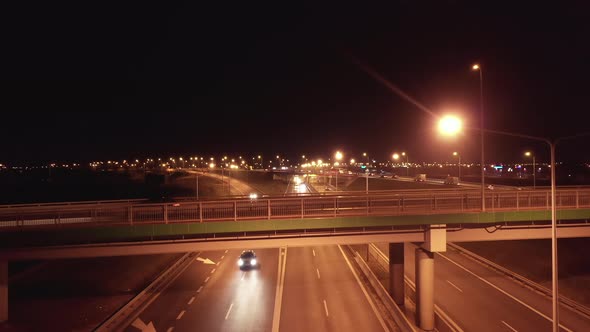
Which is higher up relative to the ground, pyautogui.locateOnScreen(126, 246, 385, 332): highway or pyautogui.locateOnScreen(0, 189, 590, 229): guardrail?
pyautogui.locateOnScreen(0, 189, 590, 229): guardrail

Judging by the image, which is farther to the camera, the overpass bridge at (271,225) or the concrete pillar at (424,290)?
the concrete pillar at (424,290)

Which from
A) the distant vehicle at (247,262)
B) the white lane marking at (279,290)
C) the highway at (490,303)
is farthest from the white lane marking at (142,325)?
the highway at (490,303)

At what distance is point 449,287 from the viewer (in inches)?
1086

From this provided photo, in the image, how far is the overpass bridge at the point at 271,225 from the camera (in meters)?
20.0

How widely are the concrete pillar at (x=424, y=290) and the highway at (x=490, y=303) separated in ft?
5.66

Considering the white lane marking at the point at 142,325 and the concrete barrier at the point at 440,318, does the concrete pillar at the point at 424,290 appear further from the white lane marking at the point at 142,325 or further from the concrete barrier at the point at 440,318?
the white lane marking at the point at 142,325

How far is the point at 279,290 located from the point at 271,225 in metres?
7.82

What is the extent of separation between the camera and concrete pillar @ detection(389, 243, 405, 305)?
2536 cm

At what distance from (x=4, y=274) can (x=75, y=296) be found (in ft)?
17.9

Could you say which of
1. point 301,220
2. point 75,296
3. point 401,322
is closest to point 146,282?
point 75,296

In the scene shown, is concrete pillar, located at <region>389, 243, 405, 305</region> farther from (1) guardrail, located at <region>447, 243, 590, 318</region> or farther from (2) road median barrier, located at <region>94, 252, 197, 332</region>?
(2) road median barrier, located at <region>94, 252, 197, 332</region>

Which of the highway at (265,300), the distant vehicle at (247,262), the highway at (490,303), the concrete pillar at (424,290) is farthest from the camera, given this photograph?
the distant vehicle at (247,262)

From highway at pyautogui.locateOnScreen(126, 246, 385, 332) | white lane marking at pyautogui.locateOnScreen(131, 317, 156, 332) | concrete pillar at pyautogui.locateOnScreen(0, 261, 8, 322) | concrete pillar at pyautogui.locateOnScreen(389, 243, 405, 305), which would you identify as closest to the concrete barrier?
concrete pillar at pyautogui.locateOnScreen(389, 243, 405, 305)

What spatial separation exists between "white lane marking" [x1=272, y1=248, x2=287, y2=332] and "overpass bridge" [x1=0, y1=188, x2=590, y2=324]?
3715mm
